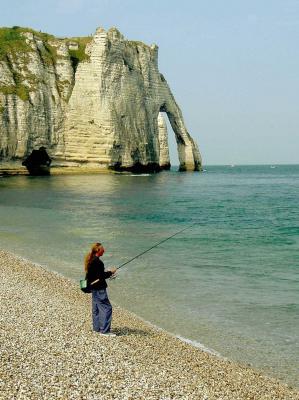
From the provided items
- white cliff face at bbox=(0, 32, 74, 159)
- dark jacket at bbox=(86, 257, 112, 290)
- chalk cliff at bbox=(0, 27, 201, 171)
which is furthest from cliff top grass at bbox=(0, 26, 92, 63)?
dark jacket at bbox=(86, 257, 112, 290)

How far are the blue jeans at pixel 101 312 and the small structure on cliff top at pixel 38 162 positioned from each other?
243 ft

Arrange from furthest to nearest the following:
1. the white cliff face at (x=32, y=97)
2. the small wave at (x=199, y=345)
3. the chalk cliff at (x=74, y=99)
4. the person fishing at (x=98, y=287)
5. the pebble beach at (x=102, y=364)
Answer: the chalk cliff at (x=74, y=99)
the white cliff face at (x=32, y=97)
the small wave at (x=199, y=345)
the person fishing at (x=98, y=287)
the pebble beach at (x=102, y=364)

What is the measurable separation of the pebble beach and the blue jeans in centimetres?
20

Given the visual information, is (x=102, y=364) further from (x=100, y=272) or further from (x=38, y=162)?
(x=38, y=162)

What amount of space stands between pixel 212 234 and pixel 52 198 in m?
21.1

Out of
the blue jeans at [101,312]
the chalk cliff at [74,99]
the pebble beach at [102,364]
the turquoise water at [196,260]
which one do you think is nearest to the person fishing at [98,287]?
the blue jeans at [101,312]

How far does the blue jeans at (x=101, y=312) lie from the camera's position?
9750 millimetres

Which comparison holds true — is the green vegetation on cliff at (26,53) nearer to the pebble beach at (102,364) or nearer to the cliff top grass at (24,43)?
the cliff top grass at (24,43)

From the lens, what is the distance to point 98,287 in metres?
9.80

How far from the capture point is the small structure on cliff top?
271ft

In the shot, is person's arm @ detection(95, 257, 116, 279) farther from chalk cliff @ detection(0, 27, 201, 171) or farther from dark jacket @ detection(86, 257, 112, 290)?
chalk cliff @ detection(0, 27, 201, 171)

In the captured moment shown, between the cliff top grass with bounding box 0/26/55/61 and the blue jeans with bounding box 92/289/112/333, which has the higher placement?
the cliff top grass with bounding box 0/26/55/61

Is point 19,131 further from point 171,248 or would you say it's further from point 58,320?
point 58,320

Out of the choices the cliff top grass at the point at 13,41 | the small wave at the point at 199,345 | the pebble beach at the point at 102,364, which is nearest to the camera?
the pebble beach at the point at 102,364
